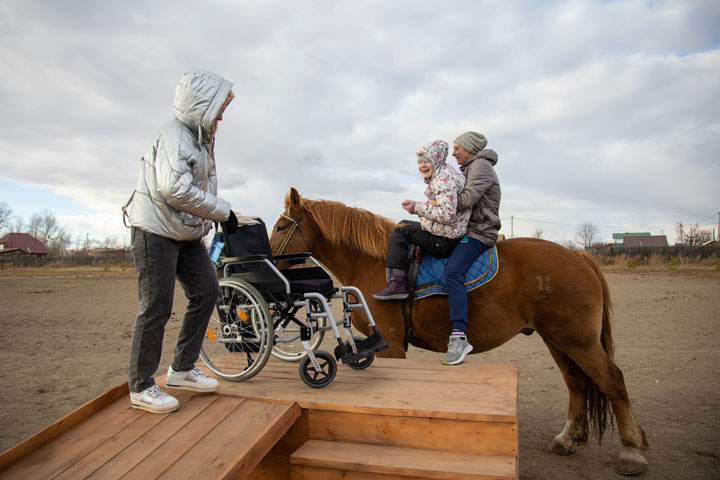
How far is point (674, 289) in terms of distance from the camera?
14758 millimetres

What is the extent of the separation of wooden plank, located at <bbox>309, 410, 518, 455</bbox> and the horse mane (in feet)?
5.54

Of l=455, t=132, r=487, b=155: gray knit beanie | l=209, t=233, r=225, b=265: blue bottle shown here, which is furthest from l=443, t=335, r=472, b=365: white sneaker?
l=209, t=233, r=225, b=265: blue bottle

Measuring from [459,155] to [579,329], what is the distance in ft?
5.83

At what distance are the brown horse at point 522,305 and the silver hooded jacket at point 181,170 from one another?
1.45 meters

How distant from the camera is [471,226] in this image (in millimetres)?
3818

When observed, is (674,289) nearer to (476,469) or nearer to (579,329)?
(579,329)

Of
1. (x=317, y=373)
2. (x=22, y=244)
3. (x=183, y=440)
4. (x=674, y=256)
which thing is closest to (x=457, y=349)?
(x=317, y=373)

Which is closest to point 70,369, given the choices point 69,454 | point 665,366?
point 69,454

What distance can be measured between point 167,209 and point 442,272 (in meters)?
2.26

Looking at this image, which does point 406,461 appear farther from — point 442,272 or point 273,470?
Answer: point 442,272

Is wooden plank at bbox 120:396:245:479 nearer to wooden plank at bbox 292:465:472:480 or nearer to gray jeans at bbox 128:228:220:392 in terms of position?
gray jeans at bbox 128:228:220:392

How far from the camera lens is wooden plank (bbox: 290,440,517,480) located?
2.36 meters

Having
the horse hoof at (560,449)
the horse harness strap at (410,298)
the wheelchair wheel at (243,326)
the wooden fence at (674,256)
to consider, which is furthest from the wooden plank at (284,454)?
the wooden fence at (674,256)

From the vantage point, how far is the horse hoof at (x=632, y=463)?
3505mm
